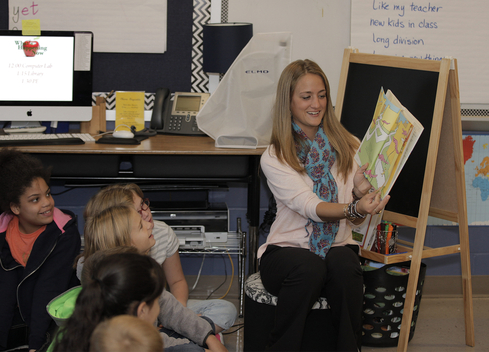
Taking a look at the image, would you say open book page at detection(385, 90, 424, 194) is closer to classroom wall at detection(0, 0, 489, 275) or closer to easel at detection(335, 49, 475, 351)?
easel at detection(335, 49, 475, 351)

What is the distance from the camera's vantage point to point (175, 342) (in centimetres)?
128

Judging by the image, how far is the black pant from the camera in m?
1.41

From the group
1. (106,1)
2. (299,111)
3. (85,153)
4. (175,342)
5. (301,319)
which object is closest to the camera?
(175,342)

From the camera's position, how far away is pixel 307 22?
2338mm

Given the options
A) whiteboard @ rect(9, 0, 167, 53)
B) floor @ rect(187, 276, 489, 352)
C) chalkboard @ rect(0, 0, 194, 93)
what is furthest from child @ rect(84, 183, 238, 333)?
whiteboard @ rect(9, 0, 167, 53)

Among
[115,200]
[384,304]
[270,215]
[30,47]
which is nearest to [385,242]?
[384,304]

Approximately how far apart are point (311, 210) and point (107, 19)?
1539mm

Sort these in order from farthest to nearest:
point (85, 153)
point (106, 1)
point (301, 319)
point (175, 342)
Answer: point (106, 1)
point (85, 153)
point (301, 319)
point (175, 342)

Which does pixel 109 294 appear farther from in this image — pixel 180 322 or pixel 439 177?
pixel 439 177

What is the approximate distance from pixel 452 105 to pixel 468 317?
93 cm

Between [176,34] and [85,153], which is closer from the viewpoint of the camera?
[85,153]

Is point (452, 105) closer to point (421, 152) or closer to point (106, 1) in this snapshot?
point (421, 152)

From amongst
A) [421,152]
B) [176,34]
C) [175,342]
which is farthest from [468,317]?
[176,34]

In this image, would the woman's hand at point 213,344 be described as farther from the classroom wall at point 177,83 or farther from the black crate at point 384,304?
the classroom wall at point 177,83
